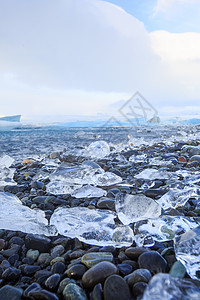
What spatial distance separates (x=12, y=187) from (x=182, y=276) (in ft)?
5.68

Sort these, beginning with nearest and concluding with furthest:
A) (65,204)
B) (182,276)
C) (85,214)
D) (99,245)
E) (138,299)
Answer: (138,299) < (182,276) < (99,245) < (85,214) < (65,204)

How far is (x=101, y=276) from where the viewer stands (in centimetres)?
80

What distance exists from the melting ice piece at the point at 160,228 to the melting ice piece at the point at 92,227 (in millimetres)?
64

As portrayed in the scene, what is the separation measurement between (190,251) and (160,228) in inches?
11.3

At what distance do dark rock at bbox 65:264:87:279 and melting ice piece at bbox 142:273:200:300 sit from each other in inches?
14.9

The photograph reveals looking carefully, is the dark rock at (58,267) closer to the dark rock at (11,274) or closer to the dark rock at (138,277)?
the dark rock at (11,274)

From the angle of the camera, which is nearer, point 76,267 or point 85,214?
point 76,267

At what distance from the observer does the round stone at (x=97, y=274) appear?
0.79m

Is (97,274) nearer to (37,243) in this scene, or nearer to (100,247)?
(100,247)

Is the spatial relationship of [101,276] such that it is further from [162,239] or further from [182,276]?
[162,239]

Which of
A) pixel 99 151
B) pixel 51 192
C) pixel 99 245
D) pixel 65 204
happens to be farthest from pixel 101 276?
pixel 99 151

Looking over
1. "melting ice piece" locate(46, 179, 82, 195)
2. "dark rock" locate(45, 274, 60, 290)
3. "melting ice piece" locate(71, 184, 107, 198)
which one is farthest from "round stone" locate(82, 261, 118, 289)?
"melting ice piece" locate(46, 179, 82, 195)

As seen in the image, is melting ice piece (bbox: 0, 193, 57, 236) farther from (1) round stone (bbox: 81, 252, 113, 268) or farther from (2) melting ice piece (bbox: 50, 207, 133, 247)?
(1) round stone (bbox: 81, 252, 113, 268)

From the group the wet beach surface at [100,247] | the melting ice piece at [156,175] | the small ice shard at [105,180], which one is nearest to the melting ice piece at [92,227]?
the wet beach surface at [100,247]
